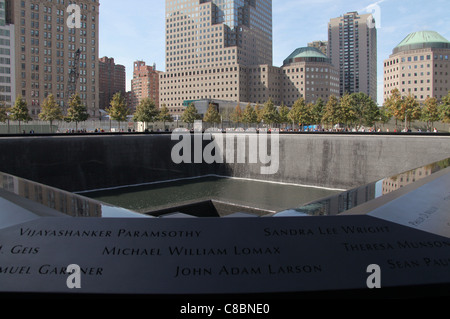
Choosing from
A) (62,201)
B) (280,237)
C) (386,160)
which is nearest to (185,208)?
(62,201)

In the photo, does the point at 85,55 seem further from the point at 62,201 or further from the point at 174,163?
the point at 62,201

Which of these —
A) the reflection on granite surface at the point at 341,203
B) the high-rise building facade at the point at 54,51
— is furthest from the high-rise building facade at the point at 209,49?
the reflection on granite surface at the point at 341,203

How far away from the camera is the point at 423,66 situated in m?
107

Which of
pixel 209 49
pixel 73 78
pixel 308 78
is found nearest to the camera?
pixel 73 78

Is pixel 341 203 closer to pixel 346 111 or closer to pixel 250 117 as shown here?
pixel 346 111

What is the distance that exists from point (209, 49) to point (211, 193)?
116240 millimetres

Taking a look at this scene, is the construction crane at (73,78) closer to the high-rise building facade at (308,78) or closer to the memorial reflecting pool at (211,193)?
the high-rise building facade at (308,78)

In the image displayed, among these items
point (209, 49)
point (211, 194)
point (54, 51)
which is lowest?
point (211, 194)

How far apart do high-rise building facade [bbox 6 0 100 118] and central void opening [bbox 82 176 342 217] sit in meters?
67.8

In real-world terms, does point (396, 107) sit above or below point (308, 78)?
below

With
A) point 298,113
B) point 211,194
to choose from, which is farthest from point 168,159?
point 298,113

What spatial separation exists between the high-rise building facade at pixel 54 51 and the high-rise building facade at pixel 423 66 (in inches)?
3033

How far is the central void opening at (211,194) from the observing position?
66.8ft

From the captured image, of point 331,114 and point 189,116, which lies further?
point 189,116
